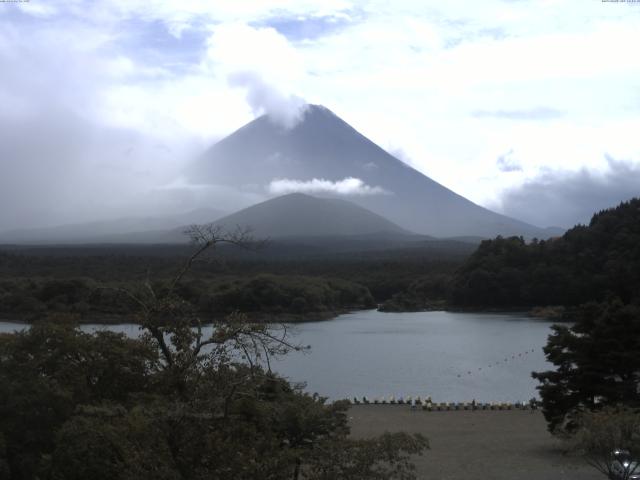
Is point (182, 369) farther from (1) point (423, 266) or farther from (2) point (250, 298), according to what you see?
(1) point (423, 266)

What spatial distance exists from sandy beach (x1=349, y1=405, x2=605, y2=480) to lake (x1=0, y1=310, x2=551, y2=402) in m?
2.58

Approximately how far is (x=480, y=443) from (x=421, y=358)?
13.5 m

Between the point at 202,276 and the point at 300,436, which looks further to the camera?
the point at 202,276

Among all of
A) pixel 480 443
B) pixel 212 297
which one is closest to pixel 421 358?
pixel 480 443

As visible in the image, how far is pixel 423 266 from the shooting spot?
6347 centimetres

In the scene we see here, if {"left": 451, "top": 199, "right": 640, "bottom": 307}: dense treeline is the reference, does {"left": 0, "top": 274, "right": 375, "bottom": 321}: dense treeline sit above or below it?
below

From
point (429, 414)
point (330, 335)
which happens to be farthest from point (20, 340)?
point (330, 335)

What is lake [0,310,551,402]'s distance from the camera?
19.9 m

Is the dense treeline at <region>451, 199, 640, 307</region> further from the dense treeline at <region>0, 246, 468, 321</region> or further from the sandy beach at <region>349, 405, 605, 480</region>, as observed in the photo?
the sandy beach at <region>349, 405, 605, 480</region>

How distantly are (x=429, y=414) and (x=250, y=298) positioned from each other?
2645cm

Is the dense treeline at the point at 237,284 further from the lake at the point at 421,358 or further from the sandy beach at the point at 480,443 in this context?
the sandy beach at the point at 480,443

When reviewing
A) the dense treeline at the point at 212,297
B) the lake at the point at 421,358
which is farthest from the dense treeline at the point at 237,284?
the lake at the point at 421,358

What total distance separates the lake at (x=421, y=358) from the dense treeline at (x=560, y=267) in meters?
4.57

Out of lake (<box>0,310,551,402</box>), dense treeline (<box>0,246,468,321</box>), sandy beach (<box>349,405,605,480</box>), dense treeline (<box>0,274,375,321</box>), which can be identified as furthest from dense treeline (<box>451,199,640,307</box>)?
sandy beach (<box>349,405,605,480</box>)
